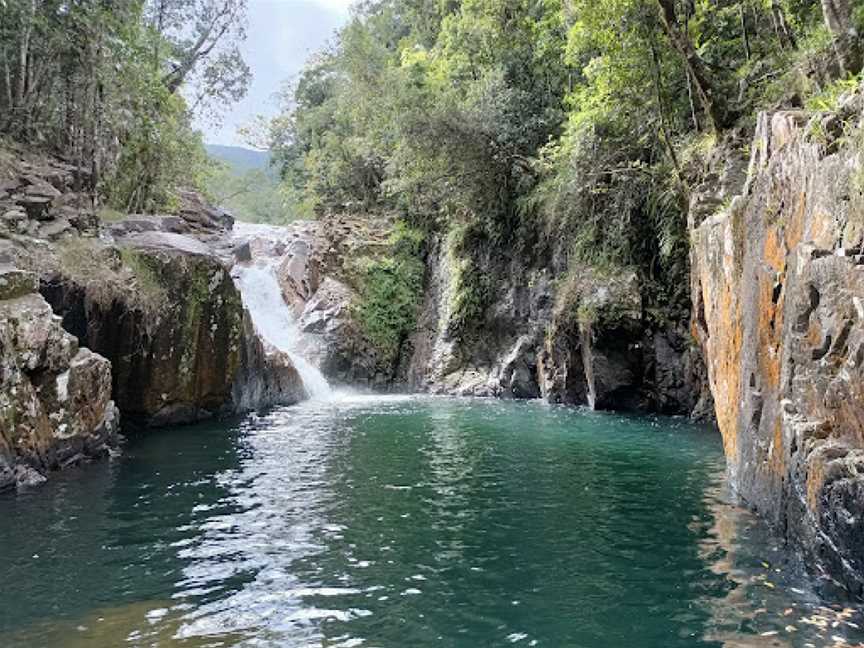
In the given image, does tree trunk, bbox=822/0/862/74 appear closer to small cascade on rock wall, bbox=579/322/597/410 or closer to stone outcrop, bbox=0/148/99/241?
small cascade on rock wall, bbox=579/322/597/410

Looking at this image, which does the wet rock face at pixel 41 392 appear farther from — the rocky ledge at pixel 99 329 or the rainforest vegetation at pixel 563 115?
the rainforest vegetation at pixel 563 115

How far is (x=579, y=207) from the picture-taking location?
21312 millimetres

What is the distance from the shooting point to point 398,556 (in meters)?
7.00

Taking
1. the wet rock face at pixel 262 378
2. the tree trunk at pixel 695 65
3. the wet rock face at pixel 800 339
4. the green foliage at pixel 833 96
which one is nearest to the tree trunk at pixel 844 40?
the wet rock face at pixel 800 339

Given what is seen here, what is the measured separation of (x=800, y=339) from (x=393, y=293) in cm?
2279

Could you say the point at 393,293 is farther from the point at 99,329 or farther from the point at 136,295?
the point at 99,329

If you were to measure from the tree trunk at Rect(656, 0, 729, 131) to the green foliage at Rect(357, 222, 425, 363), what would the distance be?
15.6 m

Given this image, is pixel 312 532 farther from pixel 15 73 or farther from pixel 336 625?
pixel 15 73

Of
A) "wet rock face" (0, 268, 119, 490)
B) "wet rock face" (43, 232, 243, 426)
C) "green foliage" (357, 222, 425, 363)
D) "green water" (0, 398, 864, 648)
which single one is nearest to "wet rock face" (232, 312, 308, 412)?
"wet rock face" (43, 232, 243, 426)

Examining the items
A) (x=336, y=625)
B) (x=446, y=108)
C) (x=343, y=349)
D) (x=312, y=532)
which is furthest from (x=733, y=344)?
(x=343, y=349)

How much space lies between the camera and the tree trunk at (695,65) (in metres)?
13.6

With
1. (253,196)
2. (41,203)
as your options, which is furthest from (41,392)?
(253,196)

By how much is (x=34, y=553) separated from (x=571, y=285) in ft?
53.6

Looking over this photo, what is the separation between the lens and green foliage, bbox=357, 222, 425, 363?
2811 cm
